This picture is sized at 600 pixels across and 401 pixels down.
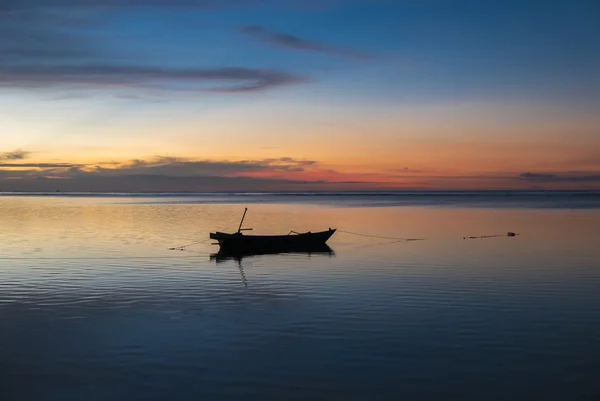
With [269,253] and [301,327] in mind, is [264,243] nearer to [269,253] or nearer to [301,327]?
[269,253]

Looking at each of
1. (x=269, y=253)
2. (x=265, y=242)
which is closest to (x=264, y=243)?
(x=265, y=242)

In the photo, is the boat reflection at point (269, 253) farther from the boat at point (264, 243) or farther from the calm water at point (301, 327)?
the calm water at point (301, 327)

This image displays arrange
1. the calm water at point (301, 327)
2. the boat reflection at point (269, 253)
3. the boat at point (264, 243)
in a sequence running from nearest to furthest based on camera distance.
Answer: the calm water at point (301, 327) → the boat reflection at point (269, 253) → the boat at point (264, 243)

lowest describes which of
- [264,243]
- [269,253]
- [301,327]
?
[301,327]

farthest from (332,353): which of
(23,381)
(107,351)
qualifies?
(23,381)

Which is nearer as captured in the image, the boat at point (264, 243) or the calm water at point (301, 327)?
the calm water at point (301, 327)

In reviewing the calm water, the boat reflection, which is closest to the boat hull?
the boat reflection

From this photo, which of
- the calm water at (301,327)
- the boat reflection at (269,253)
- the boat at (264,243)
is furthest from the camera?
the boat at (264,243)

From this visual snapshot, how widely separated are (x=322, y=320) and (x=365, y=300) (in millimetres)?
3086

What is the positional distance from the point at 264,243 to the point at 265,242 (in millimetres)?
85

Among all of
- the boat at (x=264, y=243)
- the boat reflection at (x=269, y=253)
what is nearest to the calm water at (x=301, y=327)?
the boat reflection at (x=269, y=253)

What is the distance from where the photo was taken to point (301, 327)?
15.4 metres

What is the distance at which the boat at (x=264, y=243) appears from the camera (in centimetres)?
3325

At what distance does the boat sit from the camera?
1309 inches
